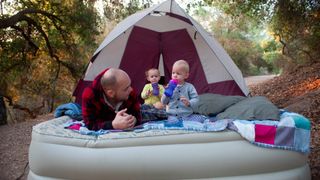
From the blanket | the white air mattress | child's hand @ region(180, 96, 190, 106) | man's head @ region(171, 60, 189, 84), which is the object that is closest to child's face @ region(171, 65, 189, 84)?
man's head @ region(171, 60, 189, 84)

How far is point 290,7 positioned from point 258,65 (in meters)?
9.39

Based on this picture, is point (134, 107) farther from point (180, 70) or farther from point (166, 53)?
point (166, 53)

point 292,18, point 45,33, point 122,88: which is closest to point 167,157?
point 122,88

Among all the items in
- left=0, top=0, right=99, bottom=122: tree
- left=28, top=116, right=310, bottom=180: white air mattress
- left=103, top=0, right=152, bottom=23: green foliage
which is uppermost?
left=103, top=0, right=152, bottom=23: green foliage

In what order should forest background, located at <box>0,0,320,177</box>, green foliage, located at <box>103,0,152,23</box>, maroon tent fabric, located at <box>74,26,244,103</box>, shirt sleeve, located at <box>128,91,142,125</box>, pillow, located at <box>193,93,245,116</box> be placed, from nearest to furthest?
shirt sleeve, located at <box>128,91,142,125</box>, pillow, located at <box>193,93,245,116</box>, maroon tent fabric, located at <box>74,26,244,103</box>, forest background, located at <box>0,0,320,177</box>, green foliage, located at <box>103,0,152,23</box>

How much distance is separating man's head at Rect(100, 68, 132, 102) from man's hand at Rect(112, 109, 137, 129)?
0.13 meters

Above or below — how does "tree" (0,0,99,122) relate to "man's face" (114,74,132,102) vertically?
above

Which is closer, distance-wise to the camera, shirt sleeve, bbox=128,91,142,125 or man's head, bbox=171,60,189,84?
shirt sleeve, bbox=128,91,142,125

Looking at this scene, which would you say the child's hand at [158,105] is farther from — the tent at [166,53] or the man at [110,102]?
the tent at [166,53]

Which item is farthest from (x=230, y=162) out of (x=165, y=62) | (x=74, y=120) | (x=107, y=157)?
(x=165, y=62)

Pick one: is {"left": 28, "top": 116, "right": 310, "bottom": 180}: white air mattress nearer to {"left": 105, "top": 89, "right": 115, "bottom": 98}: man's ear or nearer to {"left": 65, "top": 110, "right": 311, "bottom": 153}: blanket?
{"left": 65, "top": 110, "right": 311, "bottom": 153}: blanket

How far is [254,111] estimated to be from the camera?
2.73 m

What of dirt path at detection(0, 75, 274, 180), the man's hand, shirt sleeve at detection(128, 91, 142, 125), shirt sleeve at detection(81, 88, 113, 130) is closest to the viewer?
the man's hand

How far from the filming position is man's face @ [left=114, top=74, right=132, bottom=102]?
2404mm
